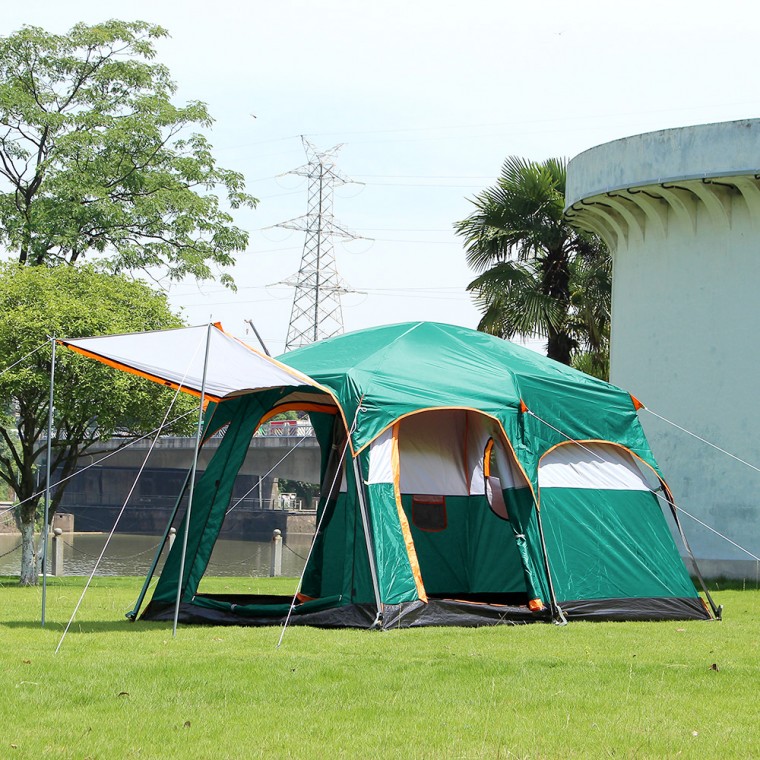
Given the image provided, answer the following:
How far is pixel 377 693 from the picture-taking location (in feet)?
22.3

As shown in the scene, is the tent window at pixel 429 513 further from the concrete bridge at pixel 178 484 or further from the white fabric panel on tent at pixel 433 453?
the concrete bridge at pixel 178 484

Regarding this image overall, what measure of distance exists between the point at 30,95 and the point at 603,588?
44.5 ft

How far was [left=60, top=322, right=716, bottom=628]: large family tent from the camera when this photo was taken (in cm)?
1040

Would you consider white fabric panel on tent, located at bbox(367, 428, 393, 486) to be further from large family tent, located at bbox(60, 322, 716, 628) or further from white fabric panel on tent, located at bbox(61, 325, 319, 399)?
white fabric panel on tent, located at bbox(61, 325, 319, 399)

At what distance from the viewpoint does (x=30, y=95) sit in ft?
65.5

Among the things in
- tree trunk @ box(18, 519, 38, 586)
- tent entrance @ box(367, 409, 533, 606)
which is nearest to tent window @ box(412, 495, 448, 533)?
tent entrance @ box(367, 409, 533, 606)

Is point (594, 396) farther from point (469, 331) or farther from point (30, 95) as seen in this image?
point (30, 95)

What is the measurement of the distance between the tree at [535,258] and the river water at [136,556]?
5.88m

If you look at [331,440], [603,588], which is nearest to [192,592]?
[331,440]

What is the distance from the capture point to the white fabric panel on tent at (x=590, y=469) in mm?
11438

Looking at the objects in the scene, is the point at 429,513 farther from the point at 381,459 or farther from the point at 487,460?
the point at 381,459

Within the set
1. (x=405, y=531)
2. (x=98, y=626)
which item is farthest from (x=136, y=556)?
(x=405, y=531)

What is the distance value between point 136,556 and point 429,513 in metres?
20.8

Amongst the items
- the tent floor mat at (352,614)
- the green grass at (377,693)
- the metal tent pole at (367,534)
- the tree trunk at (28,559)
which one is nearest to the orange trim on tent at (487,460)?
the tent floor mat at (352,614)
